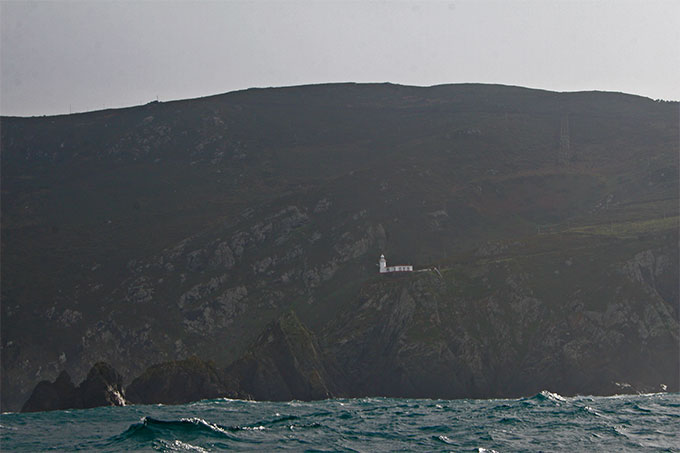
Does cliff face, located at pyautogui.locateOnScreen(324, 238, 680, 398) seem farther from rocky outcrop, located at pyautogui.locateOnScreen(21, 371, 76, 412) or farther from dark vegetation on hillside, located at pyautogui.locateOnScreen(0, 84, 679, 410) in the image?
rocky outcrop, located at pyautogui.locateOnScreen(21, 371, 76, 412)

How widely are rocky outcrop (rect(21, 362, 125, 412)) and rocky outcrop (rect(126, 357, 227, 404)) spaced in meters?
2.98

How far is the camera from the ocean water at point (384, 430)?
5588 centimetres

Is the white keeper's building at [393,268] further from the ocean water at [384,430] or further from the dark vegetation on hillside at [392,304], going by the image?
the ocean water at [384,430]

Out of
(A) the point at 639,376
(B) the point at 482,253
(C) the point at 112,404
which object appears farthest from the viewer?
(B) the point at 482,253

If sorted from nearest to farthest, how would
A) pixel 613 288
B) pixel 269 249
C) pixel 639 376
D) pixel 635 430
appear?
1. pixel 635 430
2. pixel 639 376
3. pixel 613 288
4. pixel 269 249

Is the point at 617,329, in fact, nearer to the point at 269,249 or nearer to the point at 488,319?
the point at 488,319

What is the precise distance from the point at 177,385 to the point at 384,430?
58190mm

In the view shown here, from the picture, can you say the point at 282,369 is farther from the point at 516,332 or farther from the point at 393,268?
the point at 393,268

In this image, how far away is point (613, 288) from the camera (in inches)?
5349

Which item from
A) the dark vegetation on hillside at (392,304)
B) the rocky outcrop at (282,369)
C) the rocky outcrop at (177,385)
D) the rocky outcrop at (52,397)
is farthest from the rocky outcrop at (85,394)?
the dark vegetation on hillside at (392,304)

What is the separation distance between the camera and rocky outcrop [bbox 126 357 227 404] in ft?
378

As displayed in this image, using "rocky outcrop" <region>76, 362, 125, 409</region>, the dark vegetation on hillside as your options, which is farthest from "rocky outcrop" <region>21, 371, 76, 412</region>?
the dark vegetation on hillside

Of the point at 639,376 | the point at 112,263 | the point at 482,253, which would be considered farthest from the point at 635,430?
the point at 112,263

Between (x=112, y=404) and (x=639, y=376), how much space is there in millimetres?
69913
